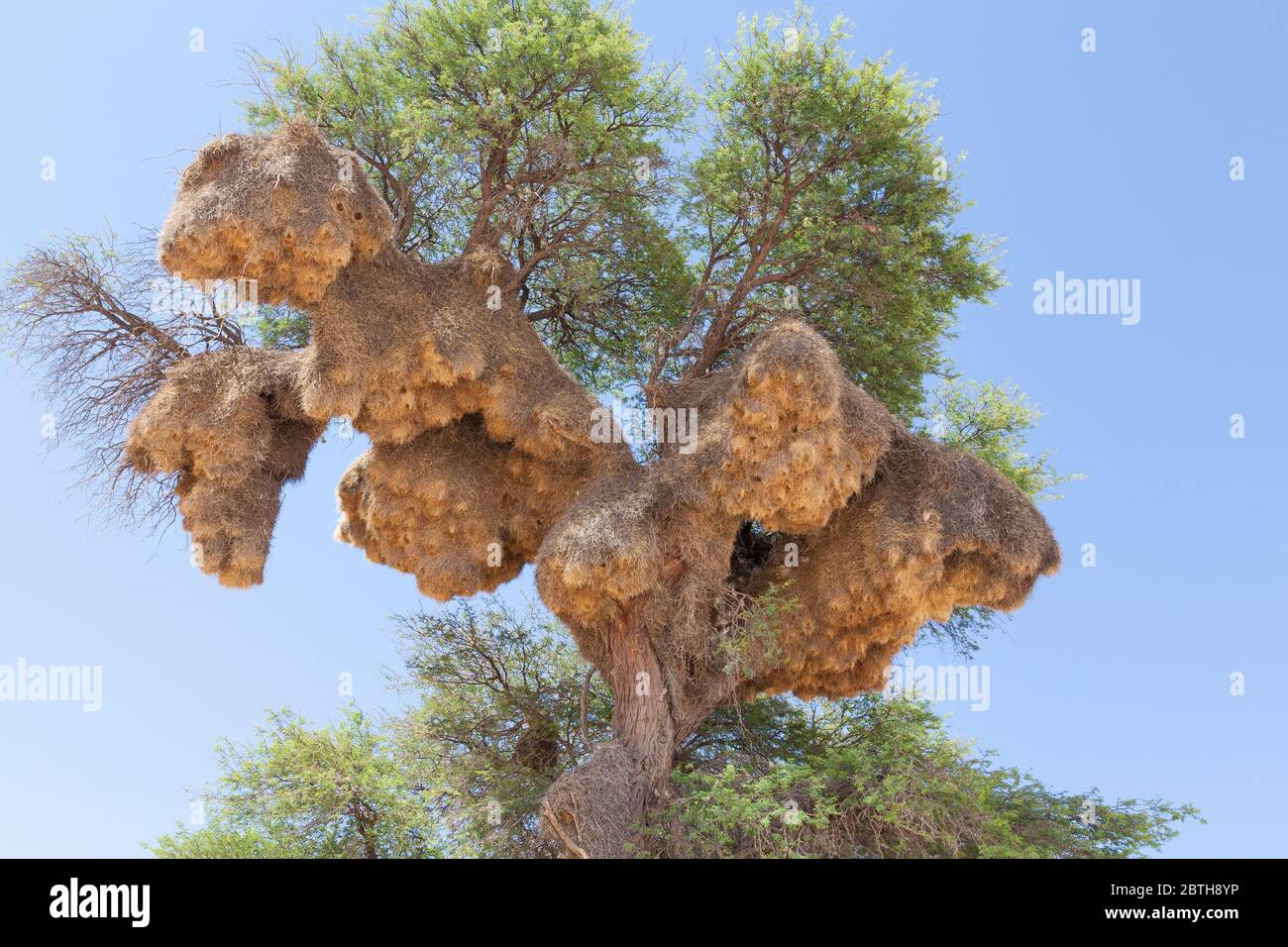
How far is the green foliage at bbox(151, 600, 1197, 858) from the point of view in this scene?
15.3 metres

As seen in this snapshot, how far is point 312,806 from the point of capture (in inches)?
714

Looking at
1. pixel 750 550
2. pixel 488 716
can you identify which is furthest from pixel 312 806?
pixel 750 550

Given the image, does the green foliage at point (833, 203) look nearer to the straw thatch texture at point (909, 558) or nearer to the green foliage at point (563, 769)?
the straw thatch texture at point (909, 558)

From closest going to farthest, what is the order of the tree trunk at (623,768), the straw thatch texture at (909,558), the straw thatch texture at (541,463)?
the tree trunk at (623,768) < the straw thatch texture at (541,463) < the straw thatch texture at (909,558)

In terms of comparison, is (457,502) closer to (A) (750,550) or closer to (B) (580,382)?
(B) (580,382)

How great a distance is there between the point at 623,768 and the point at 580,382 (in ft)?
20.1

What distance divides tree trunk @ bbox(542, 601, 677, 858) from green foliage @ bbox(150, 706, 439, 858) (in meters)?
3.98

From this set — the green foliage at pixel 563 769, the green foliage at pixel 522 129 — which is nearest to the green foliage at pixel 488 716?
the green foliage at pixel 563 769

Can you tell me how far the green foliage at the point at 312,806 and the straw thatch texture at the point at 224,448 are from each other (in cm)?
381

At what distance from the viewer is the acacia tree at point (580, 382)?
15.7 meters

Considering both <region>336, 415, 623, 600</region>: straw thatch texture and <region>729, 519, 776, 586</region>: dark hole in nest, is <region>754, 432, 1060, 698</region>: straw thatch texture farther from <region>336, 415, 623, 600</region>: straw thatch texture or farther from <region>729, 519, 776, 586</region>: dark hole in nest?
<region>336, 415, 623, 600</region>: straw thatch texture

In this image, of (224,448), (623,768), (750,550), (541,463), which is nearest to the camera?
(623,768)

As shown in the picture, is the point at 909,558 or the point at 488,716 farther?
the point at 488,716
